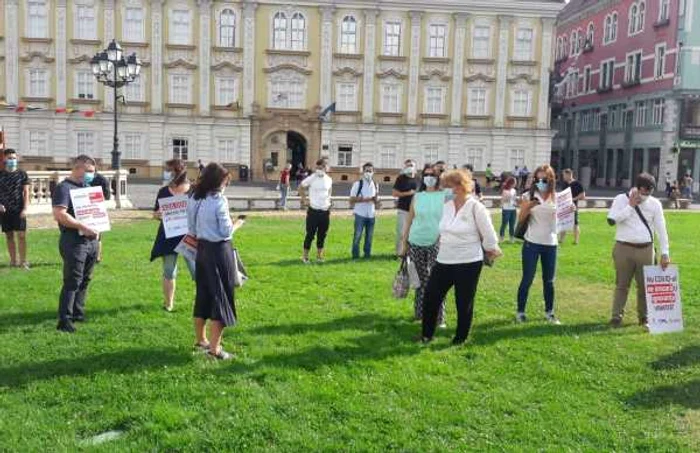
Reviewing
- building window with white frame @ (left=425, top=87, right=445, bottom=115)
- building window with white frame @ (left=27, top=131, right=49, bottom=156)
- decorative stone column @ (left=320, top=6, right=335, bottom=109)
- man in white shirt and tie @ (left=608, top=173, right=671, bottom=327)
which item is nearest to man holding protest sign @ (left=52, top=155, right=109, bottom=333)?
man in white shirt and tie @ (left=608, top=173, right=671, bottom=327)

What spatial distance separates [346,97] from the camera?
4578 centimetres

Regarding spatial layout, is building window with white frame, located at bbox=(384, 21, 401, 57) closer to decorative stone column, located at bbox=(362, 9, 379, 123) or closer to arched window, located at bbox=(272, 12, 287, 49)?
decorative stone column, located at bbox=(362, 9, 379, 123)

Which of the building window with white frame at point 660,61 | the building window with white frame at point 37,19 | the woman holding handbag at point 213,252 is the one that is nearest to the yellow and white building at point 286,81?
the building window with white frame at point 37,19

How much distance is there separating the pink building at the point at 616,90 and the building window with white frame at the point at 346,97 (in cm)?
1889

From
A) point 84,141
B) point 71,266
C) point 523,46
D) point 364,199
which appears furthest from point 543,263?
point 523,46

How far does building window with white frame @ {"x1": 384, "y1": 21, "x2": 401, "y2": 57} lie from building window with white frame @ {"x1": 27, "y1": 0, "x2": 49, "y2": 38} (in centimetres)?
2100

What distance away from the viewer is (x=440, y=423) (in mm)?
5336

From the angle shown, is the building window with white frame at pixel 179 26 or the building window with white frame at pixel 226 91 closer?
the building window with white frame at pixel 179 26

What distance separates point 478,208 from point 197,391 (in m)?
3.27

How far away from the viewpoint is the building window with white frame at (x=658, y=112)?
45.5 metres

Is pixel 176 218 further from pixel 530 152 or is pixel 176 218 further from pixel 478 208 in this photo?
pixel 530 152

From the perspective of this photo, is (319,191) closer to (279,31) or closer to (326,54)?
(326,54)

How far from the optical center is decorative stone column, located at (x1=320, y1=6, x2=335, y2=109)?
44938 millimetres

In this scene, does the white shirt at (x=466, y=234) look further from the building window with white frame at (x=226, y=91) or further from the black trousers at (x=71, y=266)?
the building window with white frame at (x=226, y=91)
